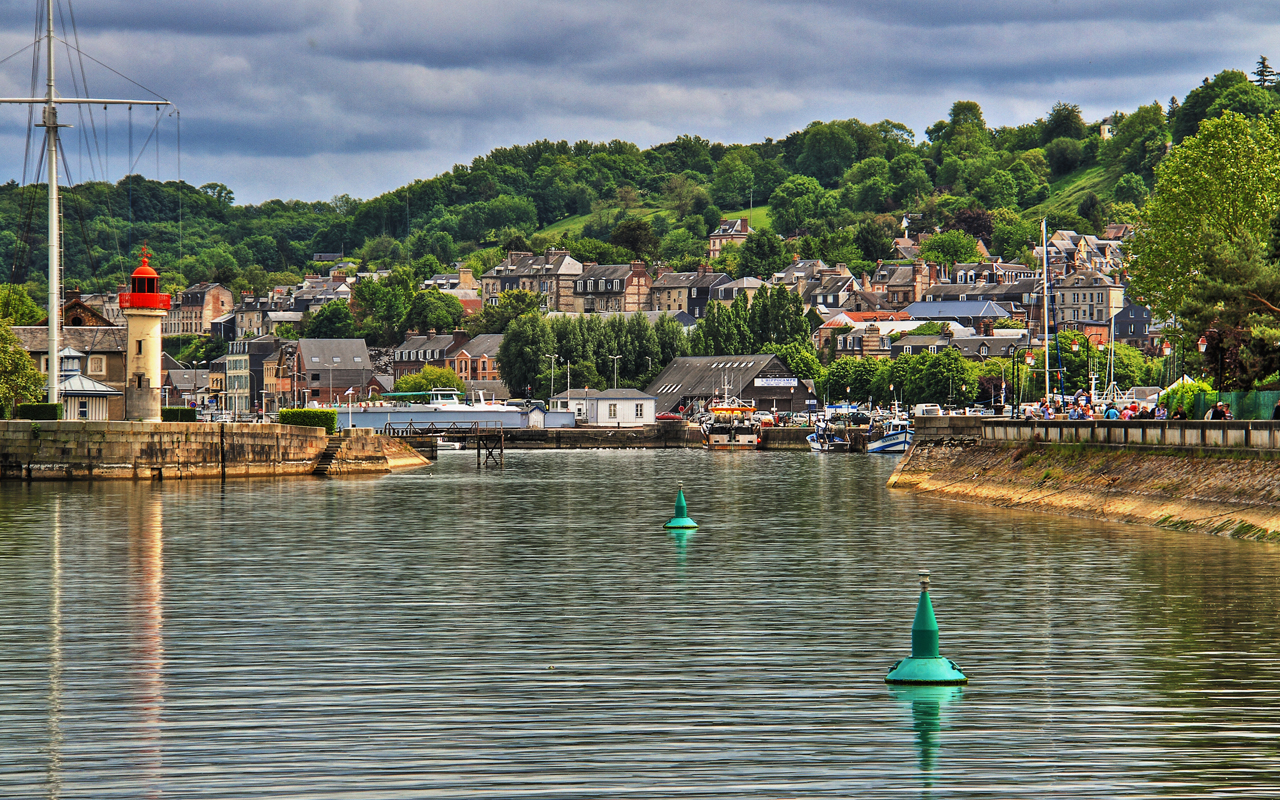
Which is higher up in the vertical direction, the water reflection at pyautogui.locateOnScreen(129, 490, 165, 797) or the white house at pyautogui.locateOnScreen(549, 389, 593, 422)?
the white house at pyautogui.locateOnScreen(549, 389, 593, 422)

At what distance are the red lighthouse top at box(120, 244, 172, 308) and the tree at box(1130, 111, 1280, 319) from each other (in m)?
50.7

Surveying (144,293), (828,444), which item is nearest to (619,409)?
(828,444)

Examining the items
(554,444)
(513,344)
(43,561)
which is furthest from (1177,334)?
(513,344)

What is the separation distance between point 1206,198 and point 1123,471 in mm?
26352

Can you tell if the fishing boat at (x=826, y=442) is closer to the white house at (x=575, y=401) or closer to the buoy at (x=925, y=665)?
the white house at (x=575, y=401)

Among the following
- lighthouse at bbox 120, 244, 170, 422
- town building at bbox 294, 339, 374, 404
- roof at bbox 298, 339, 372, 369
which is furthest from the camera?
roof at bbox 298, 339, 372, 369

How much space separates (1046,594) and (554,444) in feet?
366

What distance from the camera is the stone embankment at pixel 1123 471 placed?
37969 millimetres

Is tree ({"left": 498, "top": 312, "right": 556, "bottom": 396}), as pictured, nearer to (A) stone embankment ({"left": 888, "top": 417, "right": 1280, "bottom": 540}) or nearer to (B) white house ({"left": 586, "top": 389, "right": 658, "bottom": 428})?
→ (B) white house ({"left": 586, "top": 389, "right": 658, "bottom": 428})

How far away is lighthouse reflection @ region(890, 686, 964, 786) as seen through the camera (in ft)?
46.1

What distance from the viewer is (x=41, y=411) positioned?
225 ft

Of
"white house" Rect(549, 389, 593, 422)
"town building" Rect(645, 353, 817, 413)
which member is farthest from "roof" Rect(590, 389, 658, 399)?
"town building" Rect(645, 353, 817, 413)

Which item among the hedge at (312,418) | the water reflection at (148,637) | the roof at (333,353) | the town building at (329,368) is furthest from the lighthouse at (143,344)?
the roof at (333,353)

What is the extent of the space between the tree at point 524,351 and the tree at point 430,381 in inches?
748
